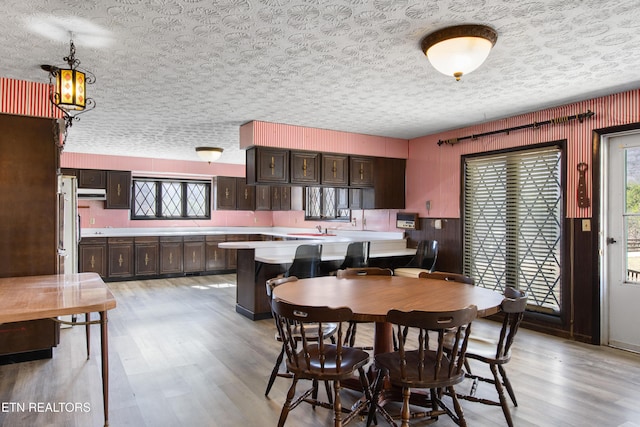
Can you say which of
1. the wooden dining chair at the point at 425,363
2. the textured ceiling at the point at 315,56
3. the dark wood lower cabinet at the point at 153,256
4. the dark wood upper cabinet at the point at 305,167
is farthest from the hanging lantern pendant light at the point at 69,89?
the dark wood lower cabinet at the point at 153,256

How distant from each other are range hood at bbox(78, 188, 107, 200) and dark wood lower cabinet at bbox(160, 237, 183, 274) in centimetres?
130

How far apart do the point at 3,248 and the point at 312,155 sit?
3.35m

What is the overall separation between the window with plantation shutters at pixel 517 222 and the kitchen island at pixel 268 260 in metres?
1.01

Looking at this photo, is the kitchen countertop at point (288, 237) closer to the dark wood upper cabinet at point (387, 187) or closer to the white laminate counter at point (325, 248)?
the white laminate counter at point (325, 248)

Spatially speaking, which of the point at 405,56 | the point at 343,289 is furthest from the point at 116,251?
the point at 405,56

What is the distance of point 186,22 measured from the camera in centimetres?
242

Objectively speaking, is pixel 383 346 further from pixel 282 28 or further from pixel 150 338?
pixel 150 338

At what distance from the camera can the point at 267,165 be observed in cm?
499

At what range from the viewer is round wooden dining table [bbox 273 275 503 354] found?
7.47 ft

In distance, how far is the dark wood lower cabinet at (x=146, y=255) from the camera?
25.3 ft

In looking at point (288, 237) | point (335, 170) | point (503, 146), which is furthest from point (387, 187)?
point (288, 237)

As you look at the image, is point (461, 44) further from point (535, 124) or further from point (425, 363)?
point (535, 124)

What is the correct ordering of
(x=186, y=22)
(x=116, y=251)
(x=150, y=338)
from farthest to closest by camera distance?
(x=116, y=251)
(x=150, y=338)
(x=186, y=22)

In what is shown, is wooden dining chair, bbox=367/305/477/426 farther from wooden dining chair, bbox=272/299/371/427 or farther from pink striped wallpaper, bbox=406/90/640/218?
pink striped wallpaper, bbox=406/90/640/218
